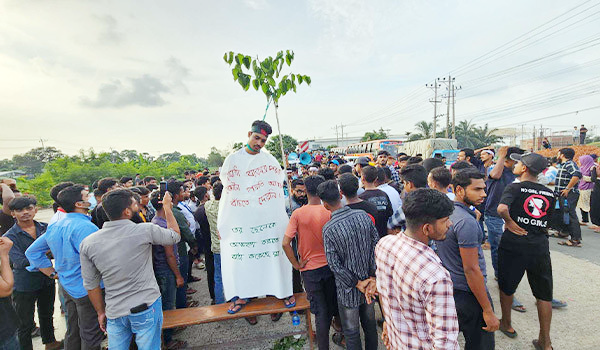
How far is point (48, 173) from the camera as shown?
55.9ft

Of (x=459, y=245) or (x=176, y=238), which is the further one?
(x=176, y=238)

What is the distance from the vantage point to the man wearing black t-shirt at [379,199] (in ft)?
10.4

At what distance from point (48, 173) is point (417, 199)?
2339cm

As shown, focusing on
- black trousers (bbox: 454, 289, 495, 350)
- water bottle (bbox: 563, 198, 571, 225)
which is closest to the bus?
water bottle (bbox: 563, 198, 571, 225)

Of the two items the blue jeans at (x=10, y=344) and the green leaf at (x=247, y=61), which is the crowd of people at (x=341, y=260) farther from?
the green leaf at (x=247, y=61)

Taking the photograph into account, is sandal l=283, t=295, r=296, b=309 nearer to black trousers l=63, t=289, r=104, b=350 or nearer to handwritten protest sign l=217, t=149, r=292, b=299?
handwritten protest sign l=217, t=149, r=292, b=299

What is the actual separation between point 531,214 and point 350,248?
76.4 inches

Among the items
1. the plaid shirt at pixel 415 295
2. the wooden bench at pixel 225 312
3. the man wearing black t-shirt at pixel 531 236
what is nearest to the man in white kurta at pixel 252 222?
the wooden bench at pixel 225 312

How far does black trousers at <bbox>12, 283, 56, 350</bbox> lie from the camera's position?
Answer: 2.98 metres

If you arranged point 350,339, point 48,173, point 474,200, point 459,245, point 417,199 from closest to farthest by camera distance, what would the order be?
point 417,199, point 459,245, point 474,200, point 350,339, point 48,173

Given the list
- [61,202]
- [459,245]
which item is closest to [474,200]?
[459,245]

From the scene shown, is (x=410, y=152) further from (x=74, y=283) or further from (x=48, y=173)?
(x=48, y=173)

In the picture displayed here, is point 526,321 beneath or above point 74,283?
beneath

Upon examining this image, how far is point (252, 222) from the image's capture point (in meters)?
2.87
